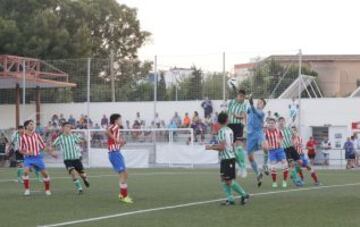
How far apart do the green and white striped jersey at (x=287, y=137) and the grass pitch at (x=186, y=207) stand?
1275 mm

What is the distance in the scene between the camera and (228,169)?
15.4m

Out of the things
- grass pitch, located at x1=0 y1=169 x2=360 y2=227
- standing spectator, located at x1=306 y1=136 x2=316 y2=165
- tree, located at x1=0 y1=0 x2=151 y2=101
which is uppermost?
tree, located at x1=0 y1=0 x2=151 y2=101

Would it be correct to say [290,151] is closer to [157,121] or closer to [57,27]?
[157,121]

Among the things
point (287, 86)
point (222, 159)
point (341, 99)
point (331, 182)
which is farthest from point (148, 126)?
point (222, 159)

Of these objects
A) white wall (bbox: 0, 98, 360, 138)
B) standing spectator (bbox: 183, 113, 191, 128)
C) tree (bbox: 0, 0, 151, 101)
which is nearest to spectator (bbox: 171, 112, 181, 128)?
standing spectator (bbox: 183, 113, 191, 128)

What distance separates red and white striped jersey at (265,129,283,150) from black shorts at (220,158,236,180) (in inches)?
240

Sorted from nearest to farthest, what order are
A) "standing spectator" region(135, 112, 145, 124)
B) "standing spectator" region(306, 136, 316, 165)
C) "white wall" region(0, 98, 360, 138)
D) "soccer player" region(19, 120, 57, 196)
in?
"soccer player" region(19, 120, 57, 196), "standing spectator" region(306, 136, 316, 165), "white wall" region(0, 98, 360, 138), "standing spectator" region(135, 112, 145, 124)

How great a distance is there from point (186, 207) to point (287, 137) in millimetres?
7250

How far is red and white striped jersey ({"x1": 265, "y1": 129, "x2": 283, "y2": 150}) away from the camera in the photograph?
70.1ft

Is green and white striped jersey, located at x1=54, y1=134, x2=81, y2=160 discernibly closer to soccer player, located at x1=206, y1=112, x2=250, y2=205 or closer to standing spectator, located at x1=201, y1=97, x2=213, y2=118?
soccer player, located at x1=206, y1=112, x2=250, y2=205

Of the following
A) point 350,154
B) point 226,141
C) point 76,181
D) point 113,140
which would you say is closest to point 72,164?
point 76,181

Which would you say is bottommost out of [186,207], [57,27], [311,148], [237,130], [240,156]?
[186,207]

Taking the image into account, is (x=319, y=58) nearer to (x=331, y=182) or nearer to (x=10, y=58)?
(x=10, y=58)

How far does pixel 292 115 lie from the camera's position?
39.3 metres
